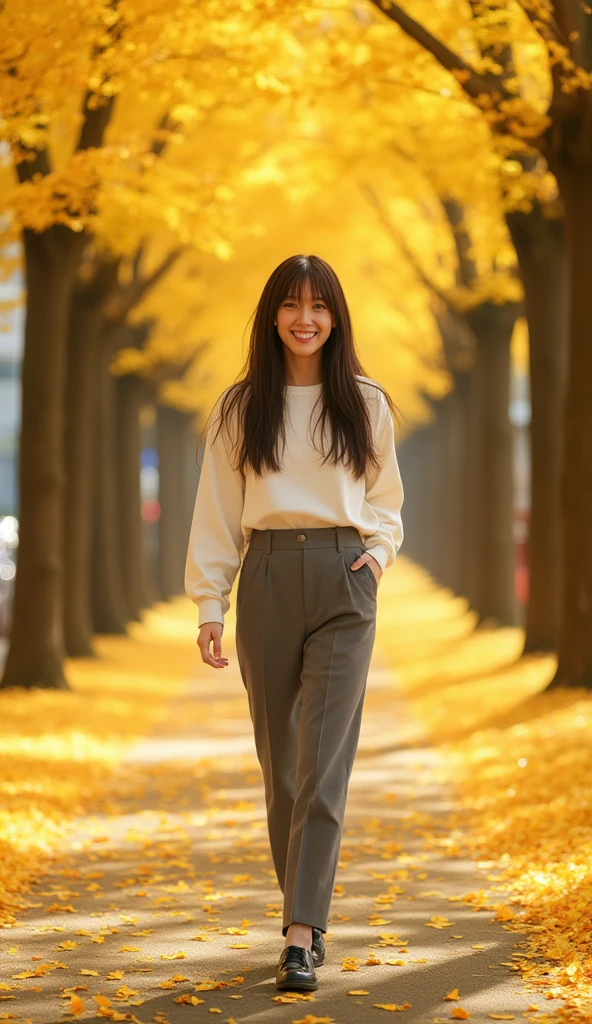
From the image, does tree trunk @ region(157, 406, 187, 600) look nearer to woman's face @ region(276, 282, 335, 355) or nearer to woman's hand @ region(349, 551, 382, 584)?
woman's face @ region(276, 282, 335, 355)

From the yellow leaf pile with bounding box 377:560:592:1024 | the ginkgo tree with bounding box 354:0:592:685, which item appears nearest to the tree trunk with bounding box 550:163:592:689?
the ginkgo tree with bounding box 354:0:592:685

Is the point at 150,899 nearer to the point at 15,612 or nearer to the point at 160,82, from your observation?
the point at 160,82

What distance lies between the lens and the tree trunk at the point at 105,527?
63.3 ft

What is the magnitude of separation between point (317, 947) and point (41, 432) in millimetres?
8779

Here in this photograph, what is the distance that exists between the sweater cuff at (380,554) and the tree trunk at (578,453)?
655cm

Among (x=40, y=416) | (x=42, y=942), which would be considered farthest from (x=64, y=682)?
(x=42, y=942)

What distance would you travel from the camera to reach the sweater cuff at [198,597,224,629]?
4750 mm

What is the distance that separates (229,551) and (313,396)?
577mm

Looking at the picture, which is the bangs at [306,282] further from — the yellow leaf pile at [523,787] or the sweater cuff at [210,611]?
the yellow leaf pile at [523,787]

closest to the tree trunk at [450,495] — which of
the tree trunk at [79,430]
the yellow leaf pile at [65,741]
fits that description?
the yellow leaf pile at [65,741]

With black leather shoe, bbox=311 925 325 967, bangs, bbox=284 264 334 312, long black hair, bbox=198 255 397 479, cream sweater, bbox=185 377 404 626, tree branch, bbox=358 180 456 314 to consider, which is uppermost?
bangs, bbox=284 264 334 312

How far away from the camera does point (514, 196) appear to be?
12375 mm

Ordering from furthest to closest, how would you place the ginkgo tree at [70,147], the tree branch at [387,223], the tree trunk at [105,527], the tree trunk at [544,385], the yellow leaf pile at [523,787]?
1. the tree branch at [387,223]
2. the tree trunk at [105,527]
3. the tree trunk at [544,385]
4. the ginkgo tree at [70,147]
5. the yellow leaf pile at [523,787]

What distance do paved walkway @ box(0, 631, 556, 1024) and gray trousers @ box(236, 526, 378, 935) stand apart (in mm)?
367
